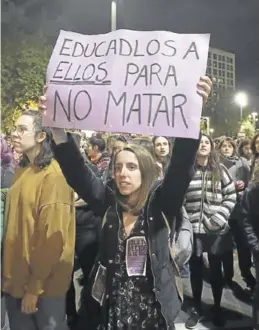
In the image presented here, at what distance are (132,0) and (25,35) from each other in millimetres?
451

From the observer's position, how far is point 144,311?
201cm

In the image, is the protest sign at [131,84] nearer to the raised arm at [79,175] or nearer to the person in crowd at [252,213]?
the raised arm at [79,175]

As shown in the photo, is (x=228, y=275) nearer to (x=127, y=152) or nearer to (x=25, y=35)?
(x=127, y=152)

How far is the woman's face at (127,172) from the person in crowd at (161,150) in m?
0.11

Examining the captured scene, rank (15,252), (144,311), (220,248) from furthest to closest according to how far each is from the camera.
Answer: (220,248) < (15,252) < (144,311)

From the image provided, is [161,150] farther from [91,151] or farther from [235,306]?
[235,306]

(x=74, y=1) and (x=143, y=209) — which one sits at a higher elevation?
(x=74, y=1)

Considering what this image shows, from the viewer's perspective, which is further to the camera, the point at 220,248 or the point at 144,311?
the point at 220,248

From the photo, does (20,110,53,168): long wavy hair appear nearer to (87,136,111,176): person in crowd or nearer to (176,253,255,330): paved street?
(87,136,111,176): person in crowd

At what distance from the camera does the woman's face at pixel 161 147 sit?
6.93 feet

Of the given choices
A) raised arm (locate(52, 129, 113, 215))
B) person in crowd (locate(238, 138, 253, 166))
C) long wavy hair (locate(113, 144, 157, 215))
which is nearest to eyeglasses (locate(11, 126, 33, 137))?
raised arm (locate(52, 129, 113, 215))

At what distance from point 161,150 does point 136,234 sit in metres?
0.34

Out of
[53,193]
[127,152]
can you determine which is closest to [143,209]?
[127,152]

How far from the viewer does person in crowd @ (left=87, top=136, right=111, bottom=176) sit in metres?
2.14
